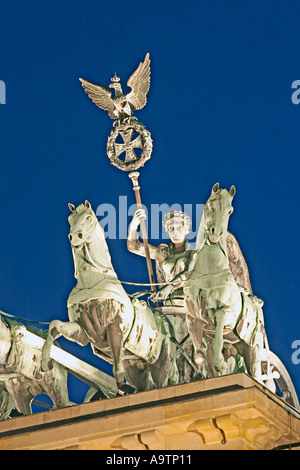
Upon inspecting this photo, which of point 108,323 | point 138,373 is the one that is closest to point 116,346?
point 108,323

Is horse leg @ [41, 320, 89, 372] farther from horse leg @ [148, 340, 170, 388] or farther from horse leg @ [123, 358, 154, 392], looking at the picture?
horse leg @ [148, 340, 170, 388]

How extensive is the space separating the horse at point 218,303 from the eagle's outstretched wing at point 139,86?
117 inches

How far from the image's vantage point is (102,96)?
26.5 m

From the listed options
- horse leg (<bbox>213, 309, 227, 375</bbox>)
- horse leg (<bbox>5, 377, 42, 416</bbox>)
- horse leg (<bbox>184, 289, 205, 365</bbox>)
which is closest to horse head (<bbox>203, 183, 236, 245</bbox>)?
horse leg (<bbox>184, 289, 205, 365</bbox>)

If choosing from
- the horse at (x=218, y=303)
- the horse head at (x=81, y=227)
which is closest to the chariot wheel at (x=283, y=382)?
the horse at (x=218, y=303)

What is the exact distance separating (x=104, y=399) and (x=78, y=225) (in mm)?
2100

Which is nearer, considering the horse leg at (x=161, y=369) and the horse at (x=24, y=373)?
the horse leg at (x=161, y=369)

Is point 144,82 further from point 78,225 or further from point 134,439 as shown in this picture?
point 134,439

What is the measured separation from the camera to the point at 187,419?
2255cm

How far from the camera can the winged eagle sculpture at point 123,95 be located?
1035 inches

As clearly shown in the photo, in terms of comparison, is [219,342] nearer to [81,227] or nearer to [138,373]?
[138,373]

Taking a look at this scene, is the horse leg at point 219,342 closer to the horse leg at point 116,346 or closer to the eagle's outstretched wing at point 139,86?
the horse leg at point 116,346
